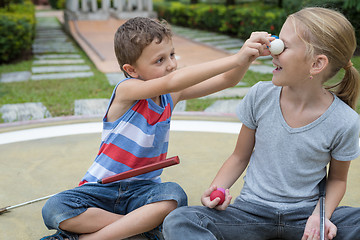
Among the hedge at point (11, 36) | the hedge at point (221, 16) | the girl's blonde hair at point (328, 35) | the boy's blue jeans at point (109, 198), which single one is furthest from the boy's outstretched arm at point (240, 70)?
the hedge at point (11, 36)

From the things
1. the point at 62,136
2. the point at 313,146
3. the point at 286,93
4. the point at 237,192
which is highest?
the point at 286,93

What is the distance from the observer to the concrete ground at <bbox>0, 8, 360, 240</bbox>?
1.80 m

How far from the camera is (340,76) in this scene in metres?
1.39

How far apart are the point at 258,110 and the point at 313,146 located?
22 centimetres

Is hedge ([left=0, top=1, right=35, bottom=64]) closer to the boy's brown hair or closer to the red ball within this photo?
the boy's brown hair

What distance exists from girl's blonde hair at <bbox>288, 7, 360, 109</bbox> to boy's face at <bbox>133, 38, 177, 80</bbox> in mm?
432

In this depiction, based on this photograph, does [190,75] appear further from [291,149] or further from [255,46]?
[291,149]

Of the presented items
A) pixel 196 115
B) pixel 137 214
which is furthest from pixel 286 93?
pixel 196 115

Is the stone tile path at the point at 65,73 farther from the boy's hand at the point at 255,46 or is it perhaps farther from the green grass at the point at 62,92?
the boy's hand at the point at 255,46

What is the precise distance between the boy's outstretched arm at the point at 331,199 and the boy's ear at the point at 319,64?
30cm

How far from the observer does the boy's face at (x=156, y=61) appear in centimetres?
150

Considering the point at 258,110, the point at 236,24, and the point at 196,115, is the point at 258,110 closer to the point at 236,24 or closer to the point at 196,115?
the point at 196,115

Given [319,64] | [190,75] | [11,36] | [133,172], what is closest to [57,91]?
[11,36]

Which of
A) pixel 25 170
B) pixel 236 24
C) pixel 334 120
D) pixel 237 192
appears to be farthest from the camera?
pixel 236 24
